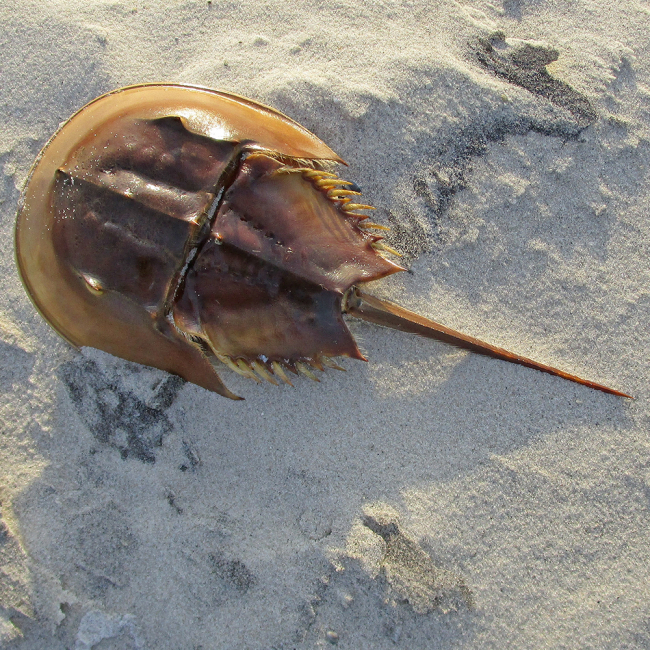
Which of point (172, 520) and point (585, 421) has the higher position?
point (585, 421)

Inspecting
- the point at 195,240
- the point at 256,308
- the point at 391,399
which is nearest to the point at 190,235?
the point at 195,240

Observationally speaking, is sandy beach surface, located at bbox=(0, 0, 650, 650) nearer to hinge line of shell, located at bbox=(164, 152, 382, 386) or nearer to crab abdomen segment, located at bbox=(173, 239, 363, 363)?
hinge line of shell, located at bbox=(164, 152, 382, 386)

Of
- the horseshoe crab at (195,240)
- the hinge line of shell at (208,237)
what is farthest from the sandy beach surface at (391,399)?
the horseshoe crab at (195,240)

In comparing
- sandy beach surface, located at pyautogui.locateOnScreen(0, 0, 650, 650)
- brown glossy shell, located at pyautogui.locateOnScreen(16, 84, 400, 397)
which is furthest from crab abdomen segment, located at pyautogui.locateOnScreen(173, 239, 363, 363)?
sandy beach surface, located at pyautogui.locateOnScreen(0, 0, 650, 650)

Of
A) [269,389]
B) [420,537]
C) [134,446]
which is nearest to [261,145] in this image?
[269,389]

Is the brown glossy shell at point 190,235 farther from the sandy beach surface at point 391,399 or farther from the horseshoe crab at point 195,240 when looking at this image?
the sandy beach surface at point 391,399

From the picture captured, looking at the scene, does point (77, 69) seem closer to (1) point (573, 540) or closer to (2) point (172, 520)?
(2) point (172, 520)
